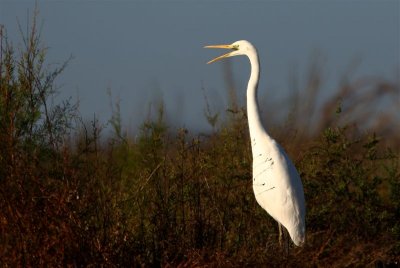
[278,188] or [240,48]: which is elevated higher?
[240,48]

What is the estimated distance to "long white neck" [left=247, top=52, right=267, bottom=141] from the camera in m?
8.38

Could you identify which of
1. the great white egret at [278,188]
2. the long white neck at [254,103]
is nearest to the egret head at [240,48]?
the long white neck at [254,103]

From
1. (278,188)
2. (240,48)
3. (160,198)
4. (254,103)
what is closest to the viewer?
(160,198)

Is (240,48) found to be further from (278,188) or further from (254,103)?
(278,188)

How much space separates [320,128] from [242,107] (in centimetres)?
325

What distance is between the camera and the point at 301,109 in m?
12.3

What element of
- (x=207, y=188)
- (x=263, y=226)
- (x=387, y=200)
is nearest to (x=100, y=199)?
(x=207, y=188)

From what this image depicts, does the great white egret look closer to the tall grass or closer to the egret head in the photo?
the tall grass

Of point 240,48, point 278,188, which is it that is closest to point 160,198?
point 278,188

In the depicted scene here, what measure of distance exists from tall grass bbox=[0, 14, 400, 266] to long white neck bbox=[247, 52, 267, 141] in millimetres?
392

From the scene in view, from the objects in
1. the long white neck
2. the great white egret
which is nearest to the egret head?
the long white neck

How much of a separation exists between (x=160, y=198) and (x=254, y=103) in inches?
101

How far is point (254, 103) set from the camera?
Result: 8523 mm

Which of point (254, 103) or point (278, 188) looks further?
point (254, 103)
